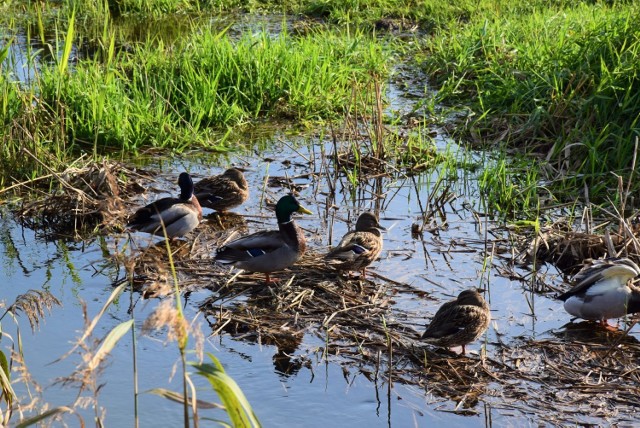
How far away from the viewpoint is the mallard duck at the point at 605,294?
5.96 metres

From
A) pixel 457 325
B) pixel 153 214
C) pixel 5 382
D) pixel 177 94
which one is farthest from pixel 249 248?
pixel 177 94

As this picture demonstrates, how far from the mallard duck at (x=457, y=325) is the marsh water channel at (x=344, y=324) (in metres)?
0.10

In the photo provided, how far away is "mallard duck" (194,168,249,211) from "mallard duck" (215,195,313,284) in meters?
1.28

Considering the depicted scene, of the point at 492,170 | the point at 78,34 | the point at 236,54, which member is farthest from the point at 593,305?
the point at 78,34

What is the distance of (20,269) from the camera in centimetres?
690

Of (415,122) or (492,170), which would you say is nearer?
(492,170)

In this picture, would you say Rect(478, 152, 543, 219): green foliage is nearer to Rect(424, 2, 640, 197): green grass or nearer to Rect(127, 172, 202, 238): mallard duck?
Rect(424, 2, 640, 197): green grass

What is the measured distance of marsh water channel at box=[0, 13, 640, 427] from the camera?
5.01m

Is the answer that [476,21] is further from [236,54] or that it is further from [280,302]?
[280,302]

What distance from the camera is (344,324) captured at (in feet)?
19.7

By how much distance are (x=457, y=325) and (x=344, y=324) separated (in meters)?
0.80

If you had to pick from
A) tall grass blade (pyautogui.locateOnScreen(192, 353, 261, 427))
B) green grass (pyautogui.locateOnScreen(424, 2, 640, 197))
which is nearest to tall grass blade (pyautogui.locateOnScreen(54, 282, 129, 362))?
tall grass blade (pyautogui.locateOnScreen(192, 353, 261, 427))

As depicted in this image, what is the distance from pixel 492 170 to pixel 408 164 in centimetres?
90

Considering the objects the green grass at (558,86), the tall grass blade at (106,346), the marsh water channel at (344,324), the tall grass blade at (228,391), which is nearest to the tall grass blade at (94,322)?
the tall grass blade at (106,346)
